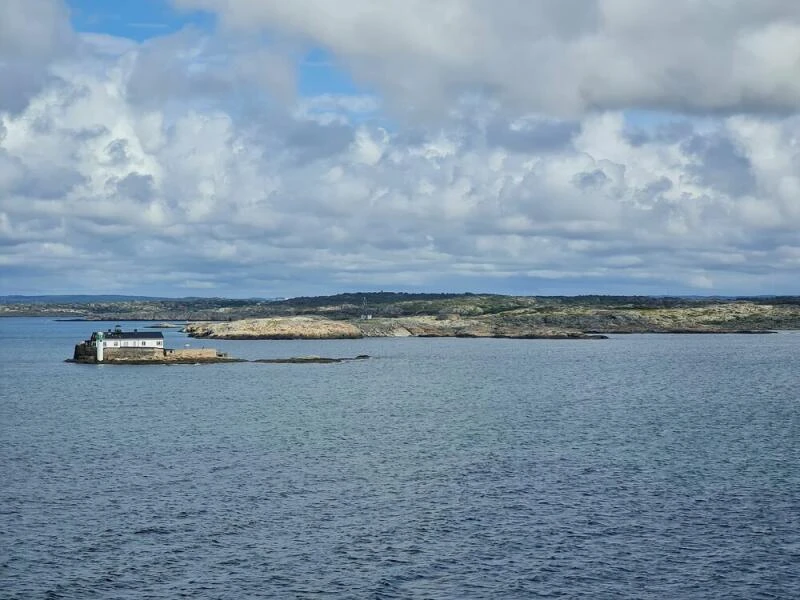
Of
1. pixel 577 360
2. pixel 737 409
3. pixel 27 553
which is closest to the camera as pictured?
pixel 27 553

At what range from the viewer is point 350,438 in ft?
241

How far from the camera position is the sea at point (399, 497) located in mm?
37875

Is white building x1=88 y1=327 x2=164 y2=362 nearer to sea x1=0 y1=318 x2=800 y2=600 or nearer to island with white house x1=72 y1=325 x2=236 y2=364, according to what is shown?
island with white house x1=72 y1=325 x2=236 y2=364

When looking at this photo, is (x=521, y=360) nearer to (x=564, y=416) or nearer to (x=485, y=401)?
(x=485, y=401)

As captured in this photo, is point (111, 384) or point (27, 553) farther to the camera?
point (111, 384)

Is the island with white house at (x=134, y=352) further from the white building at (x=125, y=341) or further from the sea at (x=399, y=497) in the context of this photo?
the sea at (x=399, y=497)

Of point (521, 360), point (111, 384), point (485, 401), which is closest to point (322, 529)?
point (485, 401)

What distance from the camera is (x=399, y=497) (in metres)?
51.8

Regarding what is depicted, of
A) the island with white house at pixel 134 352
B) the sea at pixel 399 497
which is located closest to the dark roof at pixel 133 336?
the island with white house at pixel 134 352

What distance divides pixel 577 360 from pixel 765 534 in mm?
129970

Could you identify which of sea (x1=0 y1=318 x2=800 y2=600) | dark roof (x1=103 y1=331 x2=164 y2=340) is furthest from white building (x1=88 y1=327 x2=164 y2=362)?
sea (x1=0 y1=318 x2=800 y2=600)

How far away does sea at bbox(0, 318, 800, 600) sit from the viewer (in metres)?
37.9

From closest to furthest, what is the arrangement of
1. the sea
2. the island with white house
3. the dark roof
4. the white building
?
the sea → the island with white house → the white building → the dark roof

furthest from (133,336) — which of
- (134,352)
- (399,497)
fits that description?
(399,497)
